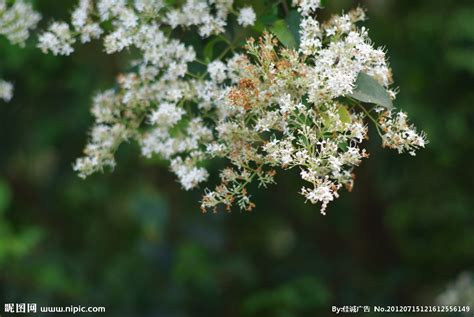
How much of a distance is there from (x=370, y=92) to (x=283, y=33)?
1.06ft

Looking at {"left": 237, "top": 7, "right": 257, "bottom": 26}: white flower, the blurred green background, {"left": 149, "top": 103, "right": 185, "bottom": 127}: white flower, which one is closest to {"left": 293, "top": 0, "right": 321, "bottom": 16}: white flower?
{"left": 237, "top": 7, "right": 257, "bottom": 26}: white flower

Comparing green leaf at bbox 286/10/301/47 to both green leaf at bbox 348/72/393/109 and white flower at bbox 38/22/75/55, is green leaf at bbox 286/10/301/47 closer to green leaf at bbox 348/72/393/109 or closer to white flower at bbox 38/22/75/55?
green leaf at bbox 348/72/393/109

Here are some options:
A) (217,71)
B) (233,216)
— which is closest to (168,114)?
(217,71)

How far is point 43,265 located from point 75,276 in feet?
1.97

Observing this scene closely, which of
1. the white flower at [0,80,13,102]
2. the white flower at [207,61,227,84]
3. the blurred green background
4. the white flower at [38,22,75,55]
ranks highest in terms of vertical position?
the blurred green background

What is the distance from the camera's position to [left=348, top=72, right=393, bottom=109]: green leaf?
1.78 meters

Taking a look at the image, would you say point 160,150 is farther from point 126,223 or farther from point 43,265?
point 126,223

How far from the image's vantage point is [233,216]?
6730 mm

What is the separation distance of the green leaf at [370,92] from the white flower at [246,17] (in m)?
0.43

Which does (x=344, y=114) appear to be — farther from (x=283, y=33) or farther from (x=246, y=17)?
(x=246, y=17)

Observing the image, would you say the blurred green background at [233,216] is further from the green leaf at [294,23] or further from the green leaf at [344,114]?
the green leaf at [344,114]

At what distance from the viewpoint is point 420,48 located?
4984 mm

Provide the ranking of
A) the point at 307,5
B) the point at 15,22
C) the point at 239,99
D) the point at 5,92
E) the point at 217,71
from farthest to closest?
the point at 5,92 → the point at 15,22 → the point at 217,71 → the point at 307,5 → the point at 239,99

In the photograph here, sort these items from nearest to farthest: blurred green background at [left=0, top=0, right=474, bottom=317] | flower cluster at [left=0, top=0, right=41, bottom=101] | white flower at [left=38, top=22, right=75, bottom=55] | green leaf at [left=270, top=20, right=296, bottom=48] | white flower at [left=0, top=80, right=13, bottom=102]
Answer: green leaf at [left=270, top=20, right=296, bottom=48], white flower at [left=38, top=22, right=75, bottom=55], flower cluster at [left=0, top=0, right=41, bottom=101], white flower at [left=0, top=80, right=13, bottom=102], blurred green background at [left=0, top=0, right=474, bottom=317]
